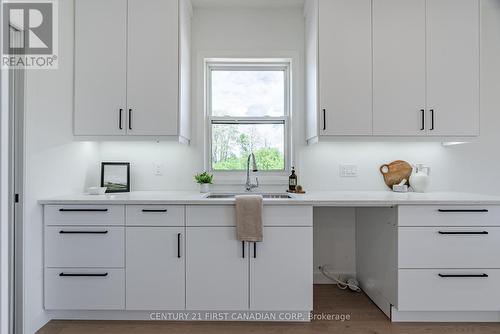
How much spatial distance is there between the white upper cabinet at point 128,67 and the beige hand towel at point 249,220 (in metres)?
0.86

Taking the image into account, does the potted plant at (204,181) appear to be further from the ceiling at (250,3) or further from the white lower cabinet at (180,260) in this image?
the ceiling at (250,3)

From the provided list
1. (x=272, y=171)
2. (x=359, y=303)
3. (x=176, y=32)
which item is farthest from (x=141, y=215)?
(x=359, y=303)

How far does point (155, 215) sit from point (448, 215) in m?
2.06

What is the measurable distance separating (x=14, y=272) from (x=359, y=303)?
2539 millimetres

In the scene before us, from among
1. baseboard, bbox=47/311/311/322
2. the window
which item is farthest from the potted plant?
baseboard, bbox=47/311/311/322

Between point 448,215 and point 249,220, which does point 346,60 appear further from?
point 249,220

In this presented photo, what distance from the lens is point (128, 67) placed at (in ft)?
7.72

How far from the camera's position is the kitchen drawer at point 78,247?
6.73 ft

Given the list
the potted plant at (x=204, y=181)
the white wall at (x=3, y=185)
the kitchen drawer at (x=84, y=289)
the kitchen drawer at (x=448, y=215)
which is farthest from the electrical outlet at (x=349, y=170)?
the white wall at (x=3, y=185)

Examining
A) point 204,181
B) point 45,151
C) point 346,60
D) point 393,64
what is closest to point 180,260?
point 204,181

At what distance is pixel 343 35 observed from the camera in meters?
2.35

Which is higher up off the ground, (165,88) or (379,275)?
(165,88)

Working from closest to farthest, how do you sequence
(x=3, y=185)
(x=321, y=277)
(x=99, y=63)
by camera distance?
(x=3, y=185), (x=99, y=63), (x=321, y=277)

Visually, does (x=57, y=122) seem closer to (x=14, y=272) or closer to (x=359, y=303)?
(x=14, y=272)
